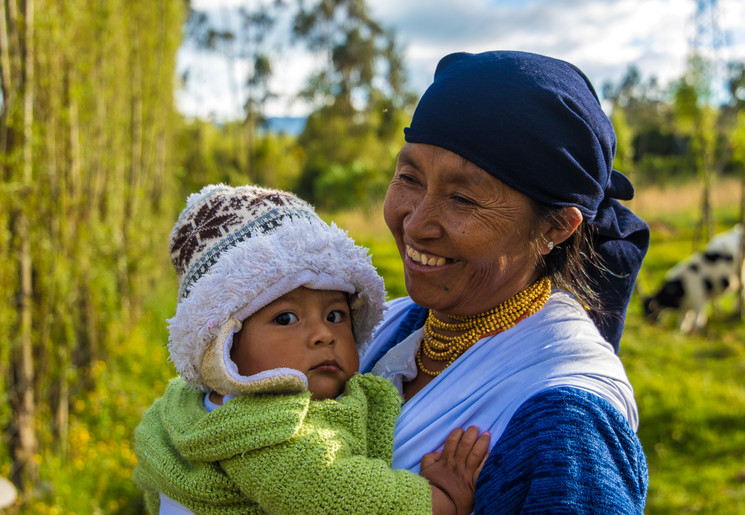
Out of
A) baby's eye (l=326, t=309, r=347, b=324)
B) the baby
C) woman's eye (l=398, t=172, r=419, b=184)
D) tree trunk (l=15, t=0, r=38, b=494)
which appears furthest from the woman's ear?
tree trunk (l=15, t=0, r=38, b=494)

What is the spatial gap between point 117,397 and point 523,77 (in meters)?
6.03

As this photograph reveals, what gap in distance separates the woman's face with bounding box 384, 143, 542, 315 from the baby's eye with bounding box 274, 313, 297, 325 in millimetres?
327

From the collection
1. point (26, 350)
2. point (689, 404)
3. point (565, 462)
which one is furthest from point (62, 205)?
point (689, 404)

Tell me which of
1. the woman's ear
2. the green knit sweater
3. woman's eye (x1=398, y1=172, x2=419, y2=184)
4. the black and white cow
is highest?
woman's eye (x1=398, y1=172, x2=419, y2=184)

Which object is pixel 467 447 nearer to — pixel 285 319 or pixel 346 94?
pixel 285 319

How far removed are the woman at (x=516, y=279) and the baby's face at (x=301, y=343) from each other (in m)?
0.21

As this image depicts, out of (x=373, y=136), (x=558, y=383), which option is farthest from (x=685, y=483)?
(x=373, y=136)

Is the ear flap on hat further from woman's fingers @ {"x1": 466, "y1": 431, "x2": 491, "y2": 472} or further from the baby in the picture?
woman's fingers @ {"x1": 466, "y1": 431, "x2": 491, "y2": 472}

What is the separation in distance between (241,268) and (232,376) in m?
0.27

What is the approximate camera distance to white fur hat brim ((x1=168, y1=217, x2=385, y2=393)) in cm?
162

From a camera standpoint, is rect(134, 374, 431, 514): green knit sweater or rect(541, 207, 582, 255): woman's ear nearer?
rect(134, 374, 431, 514): green knit sweater

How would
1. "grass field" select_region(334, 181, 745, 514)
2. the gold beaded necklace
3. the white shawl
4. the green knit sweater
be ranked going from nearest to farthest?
the green knit sweater < the white shawl < the gold beaded necklace < "grass field" select_region(334, 181, 745, 514)

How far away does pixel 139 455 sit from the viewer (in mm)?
1808

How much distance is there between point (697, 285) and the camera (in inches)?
400
